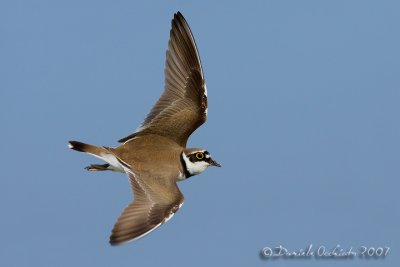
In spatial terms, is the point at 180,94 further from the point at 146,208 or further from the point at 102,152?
the point at 146,208

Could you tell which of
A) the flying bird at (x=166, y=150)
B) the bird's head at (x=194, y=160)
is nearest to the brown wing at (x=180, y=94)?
the flying bird at (x=166, y=150)

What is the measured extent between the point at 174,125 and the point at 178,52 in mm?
Answer: 1047

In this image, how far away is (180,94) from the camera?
37.0 ft

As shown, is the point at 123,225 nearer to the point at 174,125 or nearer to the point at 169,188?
the point at 169,188

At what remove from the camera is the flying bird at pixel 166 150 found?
9.48 metres

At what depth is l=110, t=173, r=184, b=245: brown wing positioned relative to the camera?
29.8 feet

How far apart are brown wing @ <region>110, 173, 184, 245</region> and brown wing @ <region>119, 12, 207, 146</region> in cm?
111

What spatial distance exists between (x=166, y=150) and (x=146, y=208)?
1.11m

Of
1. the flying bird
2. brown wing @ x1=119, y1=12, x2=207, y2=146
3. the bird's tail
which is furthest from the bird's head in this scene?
the bird's tail

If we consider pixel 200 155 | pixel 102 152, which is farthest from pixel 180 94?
pixel 102 152

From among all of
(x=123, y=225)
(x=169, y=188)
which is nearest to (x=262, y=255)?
(x=169, y=188)

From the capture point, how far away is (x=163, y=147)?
10.5 m

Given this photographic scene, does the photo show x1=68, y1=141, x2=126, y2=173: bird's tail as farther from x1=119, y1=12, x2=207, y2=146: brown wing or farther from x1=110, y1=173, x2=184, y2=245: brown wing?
x1=119, y1=12, x2=207, y2=146: brown wing

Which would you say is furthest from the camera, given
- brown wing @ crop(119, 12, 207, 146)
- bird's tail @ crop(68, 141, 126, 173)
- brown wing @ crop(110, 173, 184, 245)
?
brown wing @ crop(119, 12, 207, 146)
